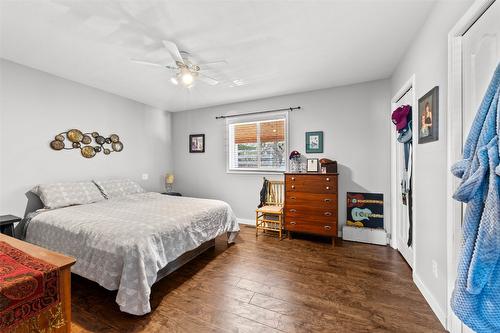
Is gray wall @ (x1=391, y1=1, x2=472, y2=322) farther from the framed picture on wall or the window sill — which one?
the window sill

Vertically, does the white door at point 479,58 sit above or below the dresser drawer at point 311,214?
above

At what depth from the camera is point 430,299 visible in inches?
69.2

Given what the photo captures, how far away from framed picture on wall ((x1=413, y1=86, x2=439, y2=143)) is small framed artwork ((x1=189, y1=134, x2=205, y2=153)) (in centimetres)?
386

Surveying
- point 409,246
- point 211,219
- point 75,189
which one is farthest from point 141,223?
point 409,246

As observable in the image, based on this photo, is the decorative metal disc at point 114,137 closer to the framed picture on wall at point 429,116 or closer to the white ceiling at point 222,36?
the white ceiling at point 222,36

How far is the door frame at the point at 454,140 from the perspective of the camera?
138cm

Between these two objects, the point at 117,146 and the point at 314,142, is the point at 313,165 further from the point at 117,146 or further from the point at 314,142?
the point at 117,146

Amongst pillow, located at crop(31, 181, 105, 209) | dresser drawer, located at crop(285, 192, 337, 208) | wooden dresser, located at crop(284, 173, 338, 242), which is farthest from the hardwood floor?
pillow, located at crop(31, 181, 105, 209)

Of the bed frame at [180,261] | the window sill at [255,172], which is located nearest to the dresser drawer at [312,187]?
the window sill at [255,172]

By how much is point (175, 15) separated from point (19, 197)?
306 centimetres

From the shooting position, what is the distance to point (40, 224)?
226cm

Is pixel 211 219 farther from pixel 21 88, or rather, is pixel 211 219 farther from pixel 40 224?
pixel 21 88

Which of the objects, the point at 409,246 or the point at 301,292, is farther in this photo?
the point at 409,246

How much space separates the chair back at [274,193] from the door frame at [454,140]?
255cm
